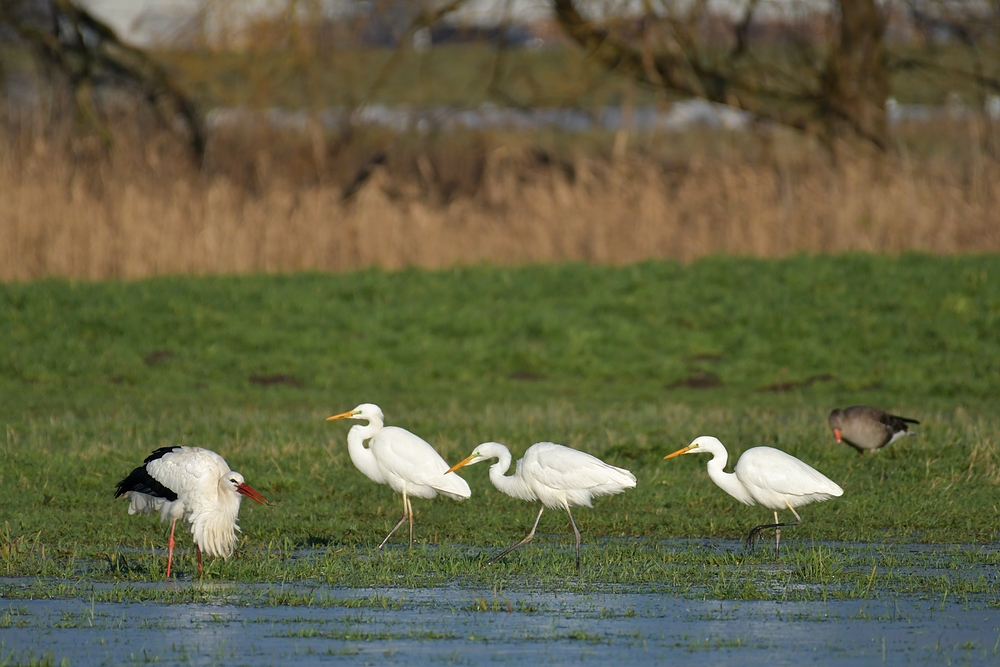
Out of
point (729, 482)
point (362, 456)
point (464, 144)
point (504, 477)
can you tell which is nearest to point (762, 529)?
point (729, 482)

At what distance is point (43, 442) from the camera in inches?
465

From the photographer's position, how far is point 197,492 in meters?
7.95

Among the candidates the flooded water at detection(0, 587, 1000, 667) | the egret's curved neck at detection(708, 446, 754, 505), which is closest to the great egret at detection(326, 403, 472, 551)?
the egret's curved neck at detection(708, 446, 754, 505)

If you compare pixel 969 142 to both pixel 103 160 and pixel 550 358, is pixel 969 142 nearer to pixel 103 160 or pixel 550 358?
pixel 550 358

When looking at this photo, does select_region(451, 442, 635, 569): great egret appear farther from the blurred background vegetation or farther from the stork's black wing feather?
the blurred background vegetation

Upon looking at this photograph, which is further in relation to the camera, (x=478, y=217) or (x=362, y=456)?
(x=478, y=217)

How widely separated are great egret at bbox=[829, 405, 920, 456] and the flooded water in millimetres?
4508

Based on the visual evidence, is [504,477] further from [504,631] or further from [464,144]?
[464,144]

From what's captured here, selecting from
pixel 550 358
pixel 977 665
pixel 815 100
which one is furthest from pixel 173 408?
pixel 815 100

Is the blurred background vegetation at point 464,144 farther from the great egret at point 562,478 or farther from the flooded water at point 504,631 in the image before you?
the flooded water at point 504,631

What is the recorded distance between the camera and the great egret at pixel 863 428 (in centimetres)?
1130

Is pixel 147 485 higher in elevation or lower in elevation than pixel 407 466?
lower

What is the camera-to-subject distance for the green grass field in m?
8.23

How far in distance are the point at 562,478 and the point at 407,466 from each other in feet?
3.68
